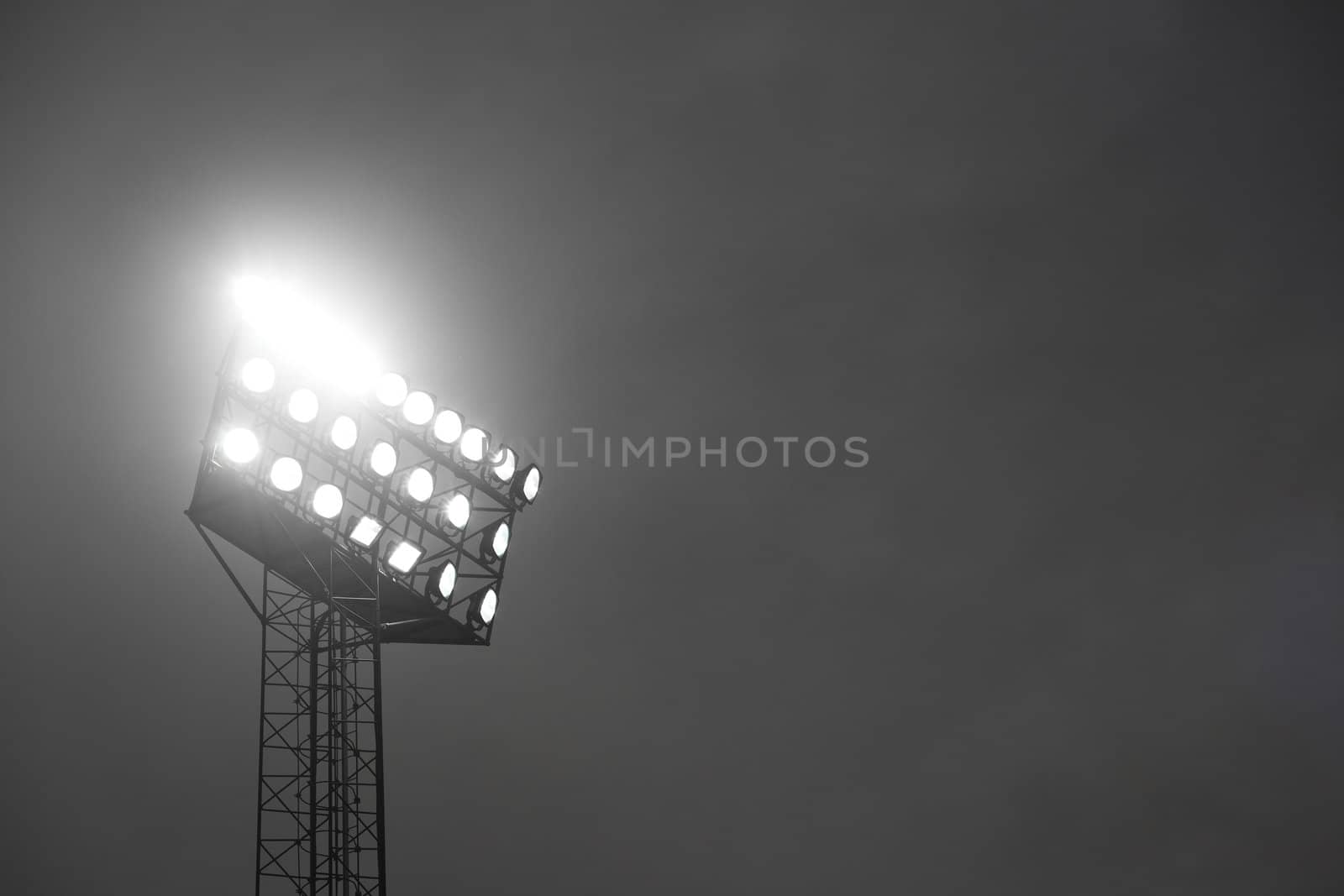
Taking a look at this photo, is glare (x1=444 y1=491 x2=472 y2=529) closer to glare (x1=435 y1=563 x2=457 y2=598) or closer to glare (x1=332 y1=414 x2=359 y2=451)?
glare (x1=435 y1=563 x2=457 y2=598)

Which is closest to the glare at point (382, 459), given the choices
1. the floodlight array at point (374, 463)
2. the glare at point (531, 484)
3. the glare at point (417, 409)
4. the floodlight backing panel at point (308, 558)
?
the floodlight array at point (374, 463)

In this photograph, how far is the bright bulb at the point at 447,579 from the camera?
16781 millimetres

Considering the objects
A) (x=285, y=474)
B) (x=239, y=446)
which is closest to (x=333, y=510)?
(x=285, y=474)

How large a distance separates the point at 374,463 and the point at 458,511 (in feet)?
5.32

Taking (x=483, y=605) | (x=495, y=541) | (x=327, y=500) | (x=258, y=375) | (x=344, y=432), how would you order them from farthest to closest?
(x=495, y=541) < (x=483, y=605) < (x=344, y=432) < (x=258, y=375) < (x=327, y=500)

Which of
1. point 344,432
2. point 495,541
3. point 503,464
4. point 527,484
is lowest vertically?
point 495,541

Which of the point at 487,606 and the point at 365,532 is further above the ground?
the point at 365,532

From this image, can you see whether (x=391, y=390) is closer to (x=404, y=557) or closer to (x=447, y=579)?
(x=404, y=557)

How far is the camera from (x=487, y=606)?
17.6 m

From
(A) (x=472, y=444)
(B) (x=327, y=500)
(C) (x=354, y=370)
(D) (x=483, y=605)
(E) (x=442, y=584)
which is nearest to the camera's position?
(B) (x=327, y=500)

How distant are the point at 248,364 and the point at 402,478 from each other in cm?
282

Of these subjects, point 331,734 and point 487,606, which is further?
point 487,606

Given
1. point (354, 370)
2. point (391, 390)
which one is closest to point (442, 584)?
point (391, 390)

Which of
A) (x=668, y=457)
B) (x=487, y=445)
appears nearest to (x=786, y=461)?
(x=668, y=457)
